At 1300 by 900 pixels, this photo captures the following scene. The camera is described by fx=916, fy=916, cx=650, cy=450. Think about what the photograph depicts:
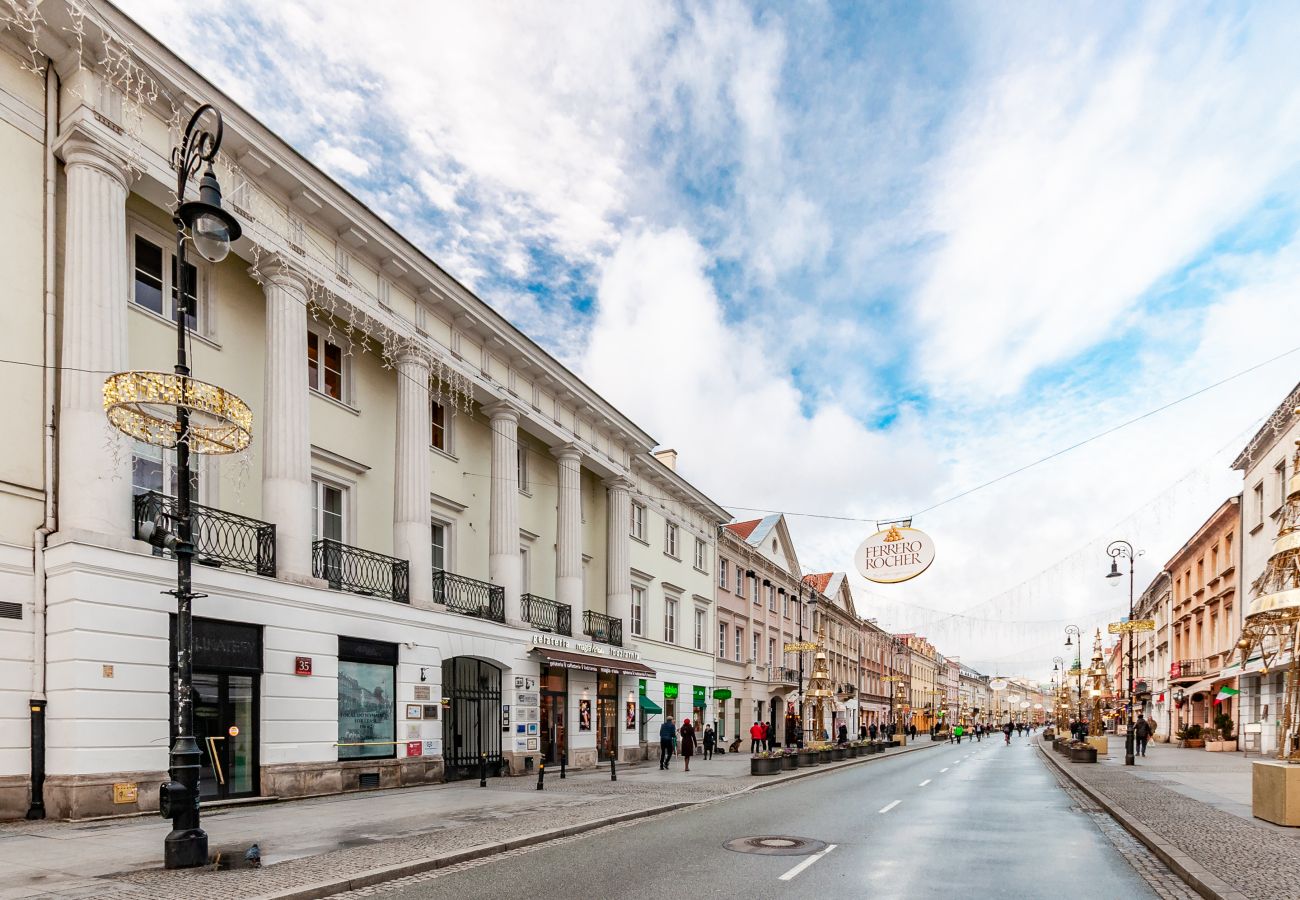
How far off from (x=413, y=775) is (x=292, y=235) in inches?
464

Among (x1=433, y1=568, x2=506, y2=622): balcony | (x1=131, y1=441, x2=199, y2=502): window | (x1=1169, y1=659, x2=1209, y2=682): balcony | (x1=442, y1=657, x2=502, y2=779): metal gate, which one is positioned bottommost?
(x1=1169, y1=659, x2=1209, y2=682): balcony

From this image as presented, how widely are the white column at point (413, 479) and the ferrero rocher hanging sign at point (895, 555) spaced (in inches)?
389

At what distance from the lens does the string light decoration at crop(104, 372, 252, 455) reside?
9.98 meters

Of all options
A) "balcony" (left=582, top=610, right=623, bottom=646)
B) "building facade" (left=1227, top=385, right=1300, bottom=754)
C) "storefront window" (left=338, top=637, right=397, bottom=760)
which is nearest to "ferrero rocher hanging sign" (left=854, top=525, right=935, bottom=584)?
"storefront window" (left=338, top=637, right=397, bottom=760)

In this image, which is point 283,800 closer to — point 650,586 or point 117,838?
point 117,838

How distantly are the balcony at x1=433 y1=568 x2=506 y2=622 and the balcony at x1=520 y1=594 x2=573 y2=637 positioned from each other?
6.65 ft

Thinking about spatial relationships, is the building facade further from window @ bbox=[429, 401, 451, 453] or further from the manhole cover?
window @ bbox=[429, 401, 451, 453]

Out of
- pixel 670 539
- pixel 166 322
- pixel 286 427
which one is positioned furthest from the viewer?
pixel 670 539

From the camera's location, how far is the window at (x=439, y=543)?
24.2m

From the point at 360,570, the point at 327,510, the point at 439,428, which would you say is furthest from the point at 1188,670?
the point at 327,510

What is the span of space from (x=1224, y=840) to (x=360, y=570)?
16364 millimetres

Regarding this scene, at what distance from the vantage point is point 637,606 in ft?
115

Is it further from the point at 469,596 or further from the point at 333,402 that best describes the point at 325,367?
the point at 469,596

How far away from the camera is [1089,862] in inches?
425
